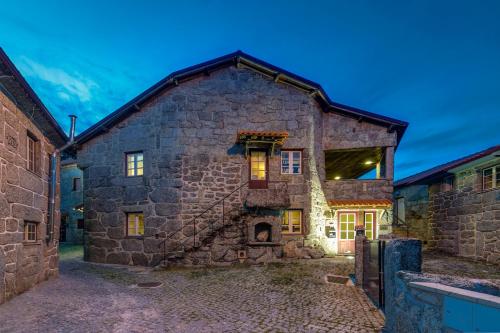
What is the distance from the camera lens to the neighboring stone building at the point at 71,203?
2084 centimetres

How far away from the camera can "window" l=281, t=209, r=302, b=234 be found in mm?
11867

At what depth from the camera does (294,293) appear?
684 centimetres

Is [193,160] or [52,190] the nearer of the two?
[52,190]

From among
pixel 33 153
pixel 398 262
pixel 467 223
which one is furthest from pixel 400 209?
pixel 33 153

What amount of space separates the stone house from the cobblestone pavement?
8.28 feet

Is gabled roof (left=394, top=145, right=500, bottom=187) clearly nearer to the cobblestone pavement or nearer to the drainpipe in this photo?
the cobblestone pavement

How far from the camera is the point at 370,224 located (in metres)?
12.5

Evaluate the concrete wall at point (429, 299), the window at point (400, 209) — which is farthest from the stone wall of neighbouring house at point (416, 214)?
the concrete wall at point (429, 299)

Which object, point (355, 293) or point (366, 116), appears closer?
point (355, 293)

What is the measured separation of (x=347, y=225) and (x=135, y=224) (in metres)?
9.92

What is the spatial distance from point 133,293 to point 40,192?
420cm

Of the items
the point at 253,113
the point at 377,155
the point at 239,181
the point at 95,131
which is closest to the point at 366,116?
the point at 377,155

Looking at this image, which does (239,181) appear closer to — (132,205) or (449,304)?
(132,205)

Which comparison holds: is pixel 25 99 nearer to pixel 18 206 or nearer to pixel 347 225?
pixel 18 206
